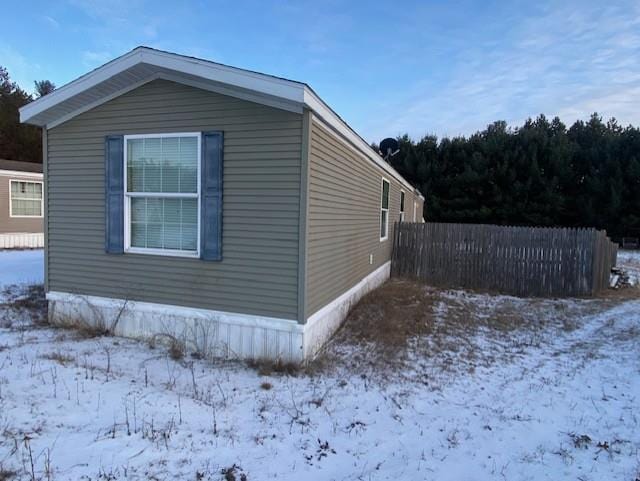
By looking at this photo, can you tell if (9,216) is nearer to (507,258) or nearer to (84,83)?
(84,83)

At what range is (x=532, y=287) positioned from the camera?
9.27 m

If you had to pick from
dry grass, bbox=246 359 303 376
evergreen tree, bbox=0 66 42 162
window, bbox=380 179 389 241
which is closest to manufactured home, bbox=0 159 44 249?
window, bbox=380 179 389 241

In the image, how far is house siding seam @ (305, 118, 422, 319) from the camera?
4.63 meters

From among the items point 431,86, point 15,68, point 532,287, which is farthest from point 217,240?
point 15,68

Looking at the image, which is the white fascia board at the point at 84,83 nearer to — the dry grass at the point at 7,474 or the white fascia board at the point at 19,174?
the dry grass at the point at 7,474

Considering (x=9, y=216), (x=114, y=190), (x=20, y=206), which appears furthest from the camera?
(x=20, y=206)

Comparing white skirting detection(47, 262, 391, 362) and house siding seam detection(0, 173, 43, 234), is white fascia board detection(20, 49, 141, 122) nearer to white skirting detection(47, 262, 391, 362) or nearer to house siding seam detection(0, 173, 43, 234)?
white skirting detection(47, 262, 391, 362)

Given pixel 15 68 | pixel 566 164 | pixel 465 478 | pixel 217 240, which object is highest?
pixel 15 68

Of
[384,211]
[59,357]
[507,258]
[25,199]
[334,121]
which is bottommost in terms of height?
[59,357]

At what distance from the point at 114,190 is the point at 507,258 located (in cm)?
840

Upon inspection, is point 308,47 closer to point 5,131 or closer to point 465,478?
point 465,478

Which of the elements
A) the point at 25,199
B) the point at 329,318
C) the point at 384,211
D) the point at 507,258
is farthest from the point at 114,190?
the point at 25,199

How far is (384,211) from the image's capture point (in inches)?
385

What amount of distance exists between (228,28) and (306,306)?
350 inches
